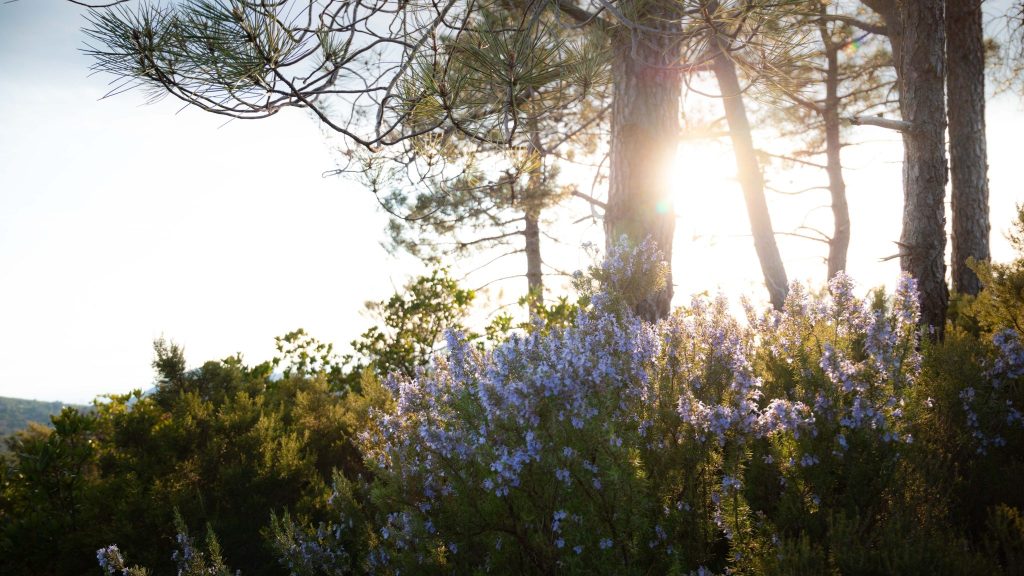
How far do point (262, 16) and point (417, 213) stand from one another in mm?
7085

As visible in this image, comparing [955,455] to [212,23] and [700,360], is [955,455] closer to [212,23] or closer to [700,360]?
[700,360]

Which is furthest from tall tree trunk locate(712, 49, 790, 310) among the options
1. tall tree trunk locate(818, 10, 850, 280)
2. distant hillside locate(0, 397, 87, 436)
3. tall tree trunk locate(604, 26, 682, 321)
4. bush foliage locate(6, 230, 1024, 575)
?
distant hillside locate(0, 397, 87, 436)

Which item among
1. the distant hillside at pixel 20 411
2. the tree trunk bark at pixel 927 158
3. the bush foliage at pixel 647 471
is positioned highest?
the distant hillside at pixel 20 411

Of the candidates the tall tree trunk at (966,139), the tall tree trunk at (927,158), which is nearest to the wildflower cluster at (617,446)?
the tall tree trunk at (927,158)

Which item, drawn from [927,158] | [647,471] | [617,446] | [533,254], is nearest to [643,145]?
[927,158]

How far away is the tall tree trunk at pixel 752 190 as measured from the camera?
9867 millimetres

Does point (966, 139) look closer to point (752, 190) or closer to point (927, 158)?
point (927, 158)

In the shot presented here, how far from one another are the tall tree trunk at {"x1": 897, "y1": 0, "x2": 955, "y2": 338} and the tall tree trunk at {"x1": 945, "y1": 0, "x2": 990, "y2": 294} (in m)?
1.10

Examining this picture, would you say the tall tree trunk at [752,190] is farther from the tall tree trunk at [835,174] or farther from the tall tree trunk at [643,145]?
the tall tree trunk at [643,145]

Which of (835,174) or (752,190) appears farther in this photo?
(835,174)

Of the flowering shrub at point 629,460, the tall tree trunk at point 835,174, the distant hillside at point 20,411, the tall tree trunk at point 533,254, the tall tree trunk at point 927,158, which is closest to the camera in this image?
the flowering shrub at point 629,460

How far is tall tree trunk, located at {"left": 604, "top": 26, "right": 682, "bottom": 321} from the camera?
6332 mm

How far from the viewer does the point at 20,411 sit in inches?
2704

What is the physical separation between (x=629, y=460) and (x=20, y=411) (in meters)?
84.4
